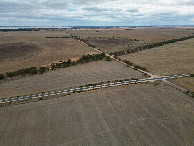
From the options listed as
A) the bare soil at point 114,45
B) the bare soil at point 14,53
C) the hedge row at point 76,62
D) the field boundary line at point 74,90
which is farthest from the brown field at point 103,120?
the bare soil at point 114,45

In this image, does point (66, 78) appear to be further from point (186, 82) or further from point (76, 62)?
point (186, 82)

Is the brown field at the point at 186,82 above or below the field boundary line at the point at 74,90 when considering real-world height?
above

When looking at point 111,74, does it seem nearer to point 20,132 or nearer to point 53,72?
point 53,72

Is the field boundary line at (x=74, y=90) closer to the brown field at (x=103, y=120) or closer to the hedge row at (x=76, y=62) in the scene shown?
the brown field at (x=103, y=120)

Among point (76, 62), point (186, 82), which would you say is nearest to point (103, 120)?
point (186, 82)

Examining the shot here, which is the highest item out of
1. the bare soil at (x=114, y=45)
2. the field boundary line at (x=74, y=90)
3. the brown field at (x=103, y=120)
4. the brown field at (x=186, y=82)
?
the bare soil at (x=114, y=45)

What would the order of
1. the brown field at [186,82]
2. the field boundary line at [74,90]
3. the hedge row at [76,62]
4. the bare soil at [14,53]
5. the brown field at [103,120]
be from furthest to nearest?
the bare soil at [14,53] → the hedge row at [76,62] → the brown field at [186,82] → the field boundary line at [74,90] → the brown field at [103,120]

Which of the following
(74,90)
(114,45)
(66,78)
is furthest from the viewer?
(114,45)

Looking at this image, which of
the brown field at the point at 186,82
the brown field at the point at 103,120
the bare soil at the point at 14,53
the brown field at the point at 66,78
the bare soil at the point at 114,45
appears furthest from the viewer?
the bare soil at the point at 114,45
